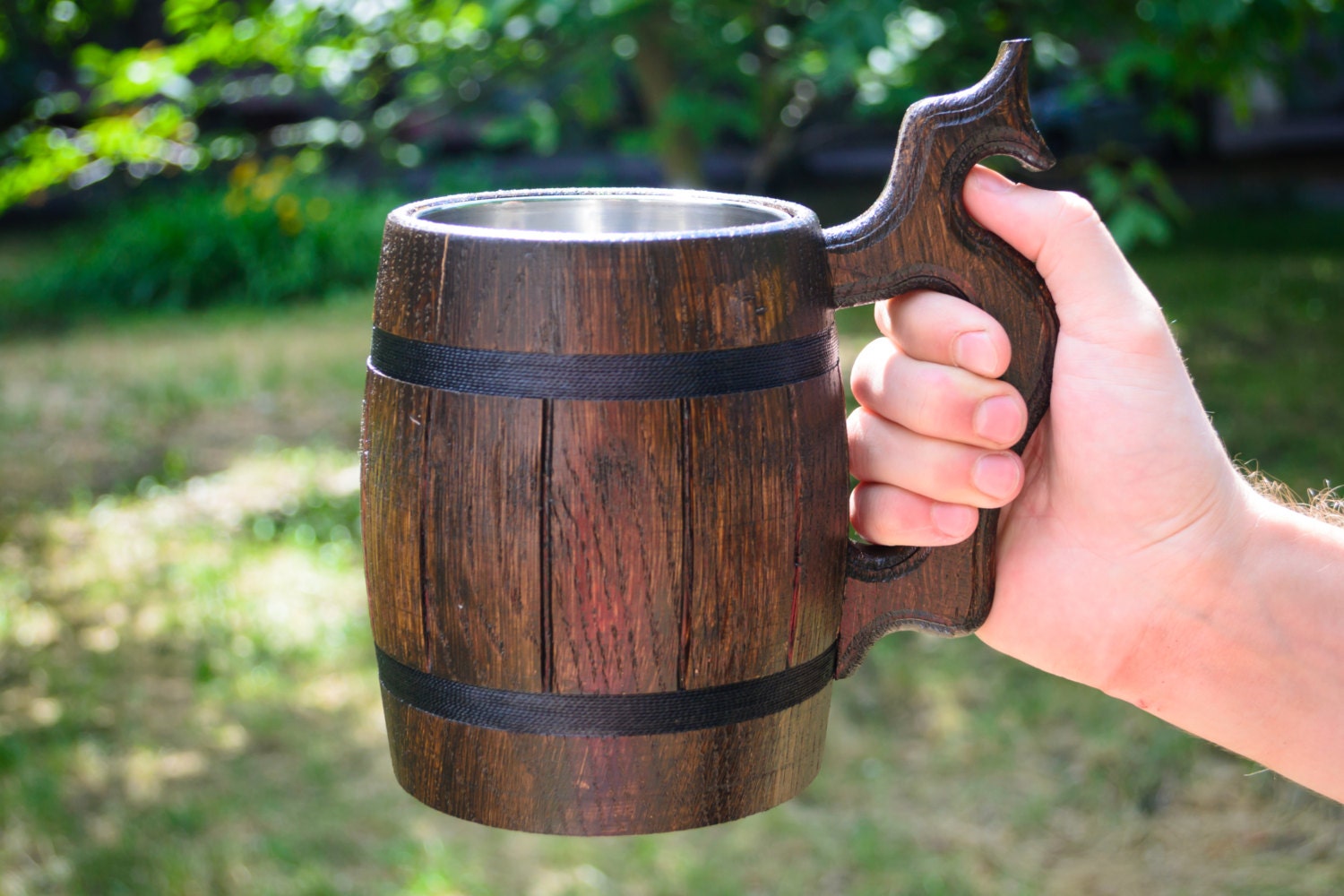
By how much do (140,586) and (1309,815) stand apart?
14.0 ft

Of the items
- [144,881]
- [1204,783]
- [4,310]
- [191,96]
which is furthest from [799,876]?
[4,310]

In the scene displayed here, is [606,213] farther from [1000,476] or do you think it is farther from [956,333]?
[1000,476]

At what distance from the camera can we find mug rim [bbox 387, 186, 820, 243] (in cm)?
120

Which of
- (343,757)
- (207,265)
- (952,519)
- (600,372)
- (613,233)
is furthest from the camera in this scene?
(207,265)

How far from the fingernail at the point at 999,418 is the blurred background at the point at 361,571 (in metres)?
2.16

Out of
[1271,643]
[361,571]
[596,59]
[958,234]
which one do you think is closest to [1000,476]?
[958,234]

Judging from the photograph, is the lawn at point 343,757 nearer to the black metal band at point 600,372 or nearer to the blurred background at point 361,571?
the blurred background at point 361,571

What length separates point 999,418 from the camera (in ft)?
4.56

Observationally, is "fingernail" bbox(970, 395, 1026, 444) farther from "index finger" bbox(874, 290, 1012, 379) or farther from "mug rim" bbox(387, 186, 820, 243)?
"mug rim" bbox(387, 186, 820, 243)

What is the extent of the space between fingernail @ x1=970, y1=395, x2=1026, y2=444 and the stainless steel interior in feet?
1.05

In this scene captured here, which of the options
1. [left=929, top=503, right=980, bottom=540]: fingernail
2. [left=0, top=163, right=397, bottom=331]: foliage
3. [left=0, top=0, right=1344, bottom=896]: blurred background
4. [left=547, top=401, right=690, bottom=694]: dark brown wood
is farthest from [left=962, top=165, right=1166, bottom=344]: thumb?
[left=0, top=163, right=397, bottom=331]: foliage

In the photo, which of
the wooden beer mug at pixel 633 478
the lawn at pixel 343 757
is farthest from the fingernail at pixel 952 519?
the lawn at pixel 343 757

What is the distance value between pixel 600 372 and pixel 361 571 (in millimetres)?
4370

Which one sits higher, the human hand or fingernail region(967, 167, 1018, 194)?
fingernail region(967, 167, 1018, 194)
